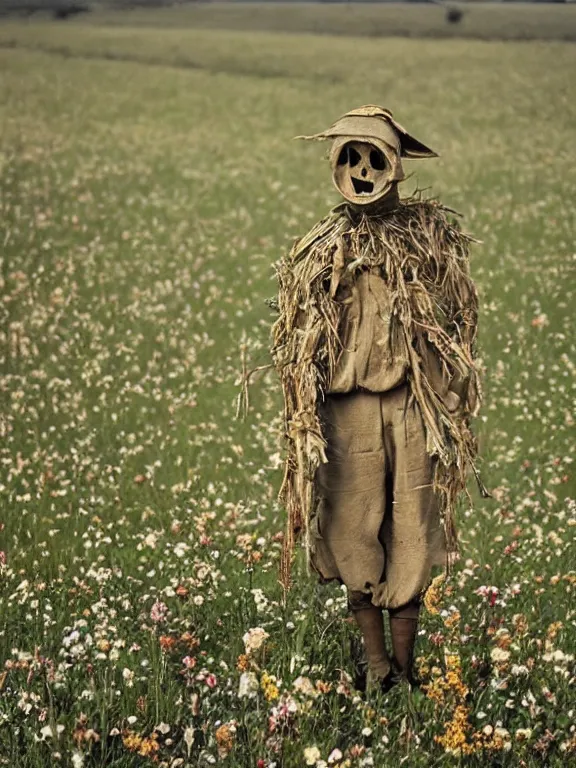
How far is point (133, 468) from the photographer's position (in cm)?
901

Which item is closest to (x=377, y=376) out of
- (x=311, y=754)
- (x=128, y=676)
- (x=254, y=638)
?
(x=254, y=638)

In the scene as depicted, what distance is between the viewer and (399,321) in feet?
17.3

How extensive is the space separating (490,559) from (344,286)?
2901 mm

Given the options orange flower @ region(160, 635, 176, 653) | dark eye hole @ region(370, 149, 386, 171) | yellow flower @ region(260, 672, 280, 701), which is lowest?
yellow flower @ region(260, 672, 280, 701)

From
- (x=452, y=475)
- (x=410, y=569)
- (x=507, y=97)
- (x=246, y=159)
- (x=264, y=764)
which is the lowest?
(x=264, y=764)

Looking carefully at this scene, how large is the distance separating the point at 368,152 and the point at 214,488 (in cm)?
398

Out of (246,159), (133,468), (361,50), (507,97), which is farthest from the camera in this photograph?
(361,50)

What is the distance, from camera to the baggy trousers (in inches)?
214

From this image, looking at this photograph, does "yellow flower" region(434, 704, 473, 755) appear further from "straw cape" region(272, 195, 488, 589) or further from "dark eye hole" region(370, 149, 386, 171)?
"dark eye hole" region(370, 149, 386, 171)

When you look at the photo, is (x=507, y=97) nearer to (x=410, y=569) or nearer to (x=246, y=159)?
(x=246, y=159)

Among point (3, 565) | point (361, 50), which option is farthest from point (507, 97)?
point (3, 565)

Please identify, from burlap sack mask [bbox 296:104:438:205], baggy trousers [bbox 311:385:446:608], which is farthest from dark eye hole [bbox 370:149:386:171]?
baggy trousers [bbox 311:385:446:608]

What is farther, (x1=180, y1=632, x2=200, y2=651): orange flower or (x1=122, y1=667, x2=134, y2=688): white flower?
(x1=180, y1=632, x2=200, y2=651): orange flower

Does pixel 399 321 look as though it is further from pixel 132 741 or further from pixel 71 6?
pixel 71 6
